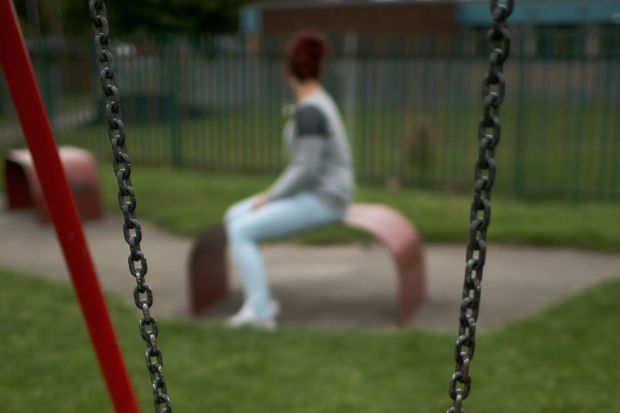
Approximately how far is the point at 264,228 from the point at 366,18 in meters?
19.6

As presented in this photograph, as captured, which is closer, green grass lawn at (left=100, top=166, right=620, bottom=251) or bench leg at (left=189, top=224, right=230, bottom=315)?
bench leg at (left=189, top=224, right=230, bottom=315)

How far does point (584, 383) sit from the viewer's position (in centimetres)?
363

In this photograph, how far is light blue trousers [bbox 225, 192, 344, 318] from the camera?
14.8 ft

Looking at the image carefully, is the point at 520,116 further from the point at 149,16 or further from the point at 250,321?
the point at 149,16

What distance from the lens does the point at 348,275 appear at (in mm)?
5730

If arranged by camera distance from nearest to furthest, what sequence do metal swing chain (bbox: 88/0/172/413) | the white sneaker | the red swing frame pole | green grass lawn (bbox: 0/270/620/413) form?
metal swing chain (bbox: 88/0/172/413), the red swing frame pole, green grass lawn (bbox: 0/270/620/413), the white sneaker

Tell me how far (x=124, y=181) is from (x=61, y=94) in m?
12.0

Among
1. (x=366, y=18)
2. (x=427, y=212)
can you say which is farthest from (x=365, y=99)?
(x=366, y=18)

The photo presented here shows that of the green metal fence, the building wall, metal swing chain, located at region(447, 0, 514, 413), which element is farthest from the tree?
metal swing chain, located at region(447, 0, 514, 413)

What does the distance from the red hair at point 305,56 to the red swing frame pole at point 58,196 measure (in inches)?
89.6

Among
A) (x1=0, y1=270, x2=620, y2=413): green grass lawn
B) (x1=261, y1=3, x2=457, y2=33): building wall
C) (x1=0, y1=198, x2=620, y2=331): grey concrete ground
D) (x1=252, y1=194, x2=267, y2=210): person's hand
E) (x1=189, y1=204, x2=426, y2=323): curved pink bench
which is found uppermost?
(x1=261, y1=3, x2=457, y2=33): building wall

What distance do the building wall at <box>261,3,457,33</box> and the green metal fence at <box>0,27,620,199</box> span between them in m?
9.92

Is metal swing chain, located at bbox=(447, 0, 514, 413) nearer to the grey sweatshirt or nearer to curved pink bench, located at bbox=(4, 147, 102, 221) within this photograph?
the grey sweatshirt

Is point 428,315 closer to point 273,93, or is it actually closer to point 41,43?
point 273,93
